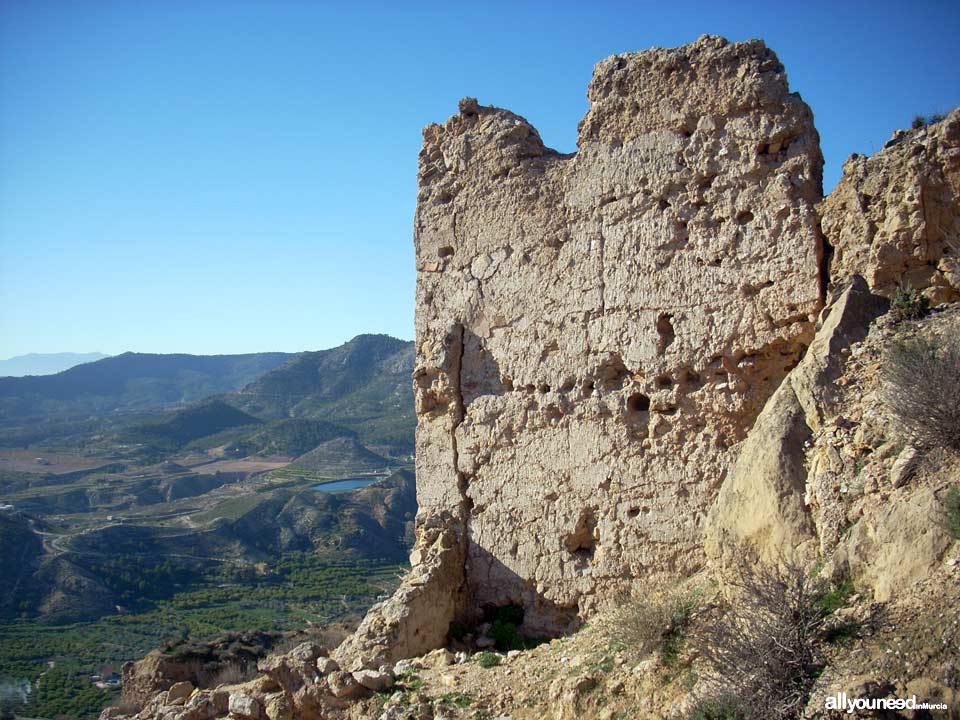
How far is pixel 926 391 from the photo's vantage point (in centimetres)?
544

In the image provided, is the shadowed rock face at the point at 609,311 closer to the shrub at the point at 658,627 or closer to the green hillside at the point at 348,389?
the shrub at the point at 658,627

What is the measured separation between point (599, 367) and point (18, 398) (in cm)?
7605

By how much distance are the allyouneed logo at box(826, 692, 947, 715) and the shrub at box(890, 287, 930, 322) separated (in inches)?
111

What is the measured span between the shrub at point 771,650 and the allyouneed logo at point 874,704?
0.18m

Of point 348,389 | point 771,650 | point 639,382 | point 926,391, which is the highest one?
point 348,389

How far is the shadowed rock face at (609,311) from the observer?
7.17 m

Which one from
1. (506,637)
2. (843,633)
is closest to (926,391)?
(843,633)

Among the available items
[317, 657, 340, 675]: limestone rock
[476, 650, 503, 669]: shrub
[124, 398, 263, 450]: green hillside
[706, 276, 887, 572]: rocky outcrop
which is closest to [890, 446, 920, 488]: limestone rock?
[706, 276, 887, 572]: rocky outcrop

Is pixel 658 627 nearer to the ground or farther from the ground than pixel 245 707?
farther from the ground

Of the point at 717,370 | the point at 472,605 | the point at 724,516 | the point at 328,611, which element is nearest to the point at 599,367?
the point at 717,370

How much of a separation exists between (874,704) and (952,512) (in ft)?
3.69

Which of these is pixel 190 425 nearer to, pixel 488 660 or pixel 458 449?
pixel 458 449

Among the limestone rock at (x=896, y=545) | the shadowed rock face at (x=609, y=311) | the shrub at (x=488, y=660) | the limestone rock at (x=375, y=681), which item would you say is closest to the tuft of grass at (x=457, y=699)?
the shrub at (x=488, y=660)

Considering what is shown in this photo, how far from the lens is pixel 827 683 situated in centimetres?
475
